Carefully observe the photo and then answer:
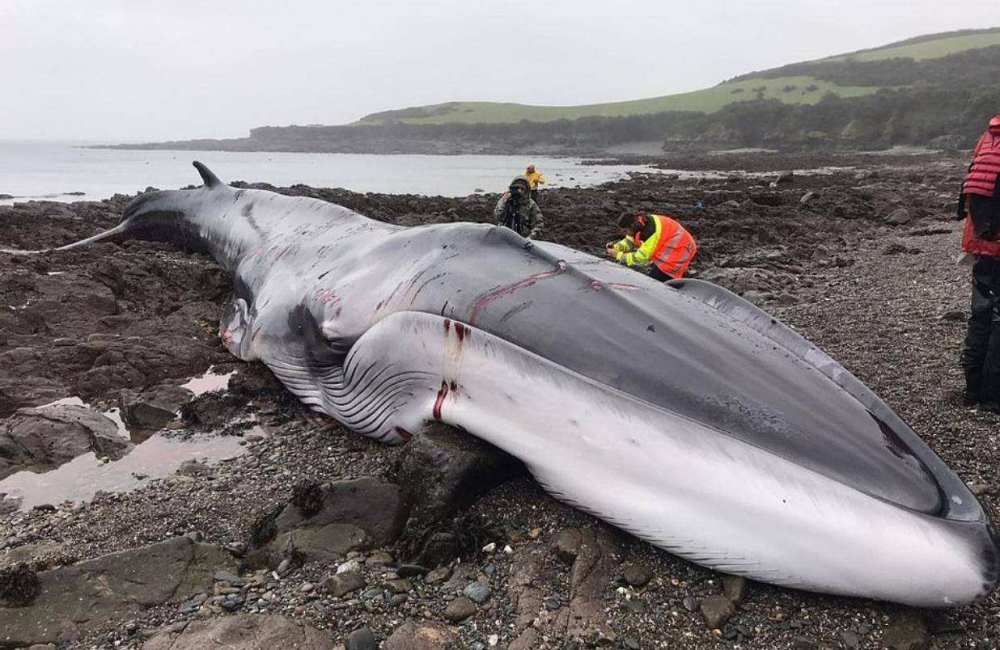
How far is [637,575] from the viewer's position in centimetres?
330

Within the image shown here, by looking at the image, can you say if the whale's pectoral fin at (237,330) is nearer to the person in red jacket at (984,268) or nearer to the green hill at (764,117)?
the person in red jacket at (984,268)

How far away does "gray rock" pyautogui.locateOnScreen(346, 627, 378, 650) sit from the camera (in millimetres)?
2938

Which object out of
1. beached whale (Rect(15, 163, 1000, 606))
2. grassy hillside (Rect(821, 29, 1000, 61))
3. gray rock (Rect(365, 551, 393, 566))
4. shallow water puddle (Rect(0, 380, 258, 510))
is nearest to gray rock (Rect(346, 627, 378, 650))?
gray rock (Rect(365, 551, 393, 566))

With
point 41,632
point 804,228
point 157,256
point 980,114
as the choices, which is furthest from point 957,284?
point 980,114

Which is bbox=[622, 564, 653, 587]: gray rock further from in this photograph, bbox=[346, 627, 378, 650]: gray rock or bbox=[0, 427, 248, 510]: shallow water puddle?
bbox=[0, 427, 248, 510]: shallow water puddle

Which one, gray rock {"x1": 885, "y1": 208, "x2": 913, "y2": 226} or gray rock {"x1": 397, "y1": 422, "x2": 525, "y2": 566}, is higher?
gray rock {"x1": 397, "y1": 422, "x2": 525, "y2": 566}

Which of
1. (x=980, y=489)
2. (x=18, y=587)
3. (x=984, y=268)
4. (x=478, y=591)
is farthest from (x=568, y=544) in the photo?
(x=984, y=268)

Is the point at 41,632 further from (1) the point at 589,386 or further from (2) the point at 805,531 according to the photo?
(2) the point at 805,531

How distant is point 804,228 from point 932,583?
47.8 ft

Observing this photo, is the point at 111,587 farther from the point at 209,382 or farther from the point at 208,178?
the point at 208,178

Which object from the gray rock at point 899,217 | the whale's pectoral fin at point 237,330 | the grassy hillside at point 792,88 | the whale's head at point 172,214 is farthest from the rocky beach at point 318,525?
the grassy hillside at point 792,88

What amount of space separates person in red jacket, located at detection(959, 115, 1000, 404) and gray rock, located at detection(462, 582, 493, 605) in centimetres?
388

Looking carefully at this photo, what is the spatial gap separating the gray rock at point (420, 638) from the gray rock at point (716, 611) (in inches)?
43.1

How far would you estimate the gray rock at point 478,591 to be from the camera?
3262mm
